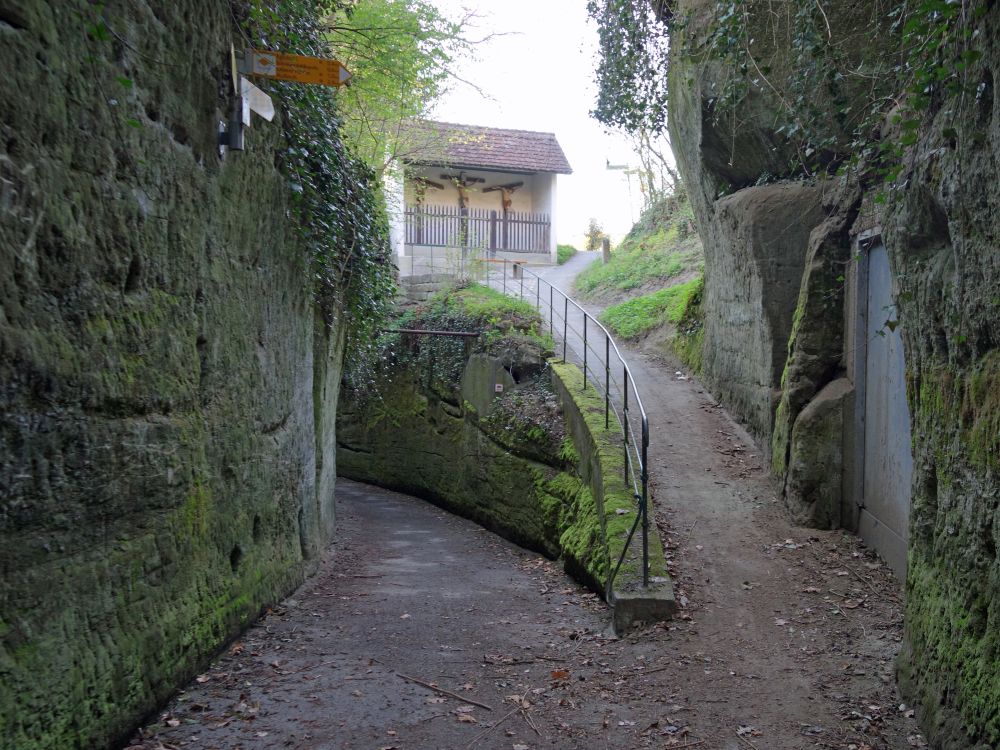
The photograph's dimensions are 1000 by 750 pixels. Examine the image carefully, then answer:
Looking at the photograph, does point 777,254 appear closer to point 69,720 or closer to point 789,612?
point 789,612

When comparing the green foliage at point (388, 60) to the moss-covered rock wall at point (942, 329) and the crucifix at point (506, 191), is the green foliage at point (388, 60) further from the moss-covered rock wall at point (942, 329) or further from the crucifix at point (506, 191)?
the crucifix at point (506, 191)

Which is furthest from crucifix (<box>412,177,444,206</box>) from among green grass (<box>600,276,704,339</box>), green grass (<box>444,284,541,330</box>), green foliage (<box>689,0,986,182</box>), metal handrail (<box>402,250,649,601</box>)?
green foliage (<box>689,0,986,182</box>)

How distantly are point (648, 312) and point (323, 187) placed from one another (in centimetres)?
913

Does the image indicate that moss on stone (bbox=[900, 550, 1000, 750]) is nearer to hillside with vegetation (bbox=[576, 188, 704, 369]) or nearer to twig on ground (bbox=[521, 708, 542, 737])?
twig on ground (bbox=[521, 708, 542, 737])

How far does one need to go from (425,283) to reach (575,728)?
15271mm

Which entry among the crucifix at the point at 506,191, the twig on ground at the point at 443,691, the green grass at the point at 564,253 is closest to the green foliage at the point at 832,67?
the twig on ground at the point at 443,691

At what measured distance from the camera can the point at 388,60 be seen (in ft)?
38.9

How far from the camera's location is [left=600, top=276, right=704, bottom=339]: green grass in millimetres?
14579

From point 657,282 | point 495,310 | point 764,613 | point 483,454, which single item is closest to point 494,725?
point 764,613

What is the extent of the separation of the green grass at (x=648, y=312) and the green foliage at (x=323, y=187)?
224 inches

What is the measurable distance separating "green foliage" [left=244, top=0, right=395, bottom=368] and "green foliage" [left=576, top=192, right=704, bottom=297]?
9857mm

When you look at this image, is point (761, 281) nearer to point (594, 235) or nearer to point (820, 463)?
point (820, 463)

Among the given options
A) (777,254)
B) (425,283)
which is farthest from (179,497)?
(425,283)

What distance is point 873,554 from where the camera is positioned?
23.1ft
